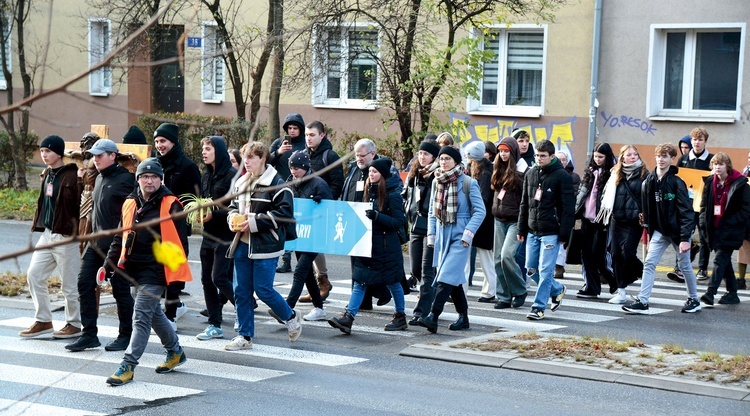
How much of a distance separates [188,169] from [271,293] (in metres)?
1.71

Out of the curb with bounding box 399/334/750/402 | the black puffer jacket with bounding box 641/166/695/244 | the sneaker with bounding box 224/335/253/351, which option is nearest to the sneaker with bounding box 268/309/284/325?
the sneaker with bounding box 224/335/253/351

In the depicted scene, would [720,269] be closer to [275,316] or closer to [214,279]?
[275,316]

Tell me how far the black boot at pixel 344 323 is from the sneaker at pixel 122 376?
8.43 ft

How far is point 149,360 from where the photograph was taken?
928 centimetres

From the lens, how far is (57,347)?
975 cm

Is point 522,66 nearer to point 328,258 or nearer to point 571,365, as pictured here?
point 328,258

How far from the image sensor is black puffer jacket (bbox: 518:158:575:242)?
37.4 ft

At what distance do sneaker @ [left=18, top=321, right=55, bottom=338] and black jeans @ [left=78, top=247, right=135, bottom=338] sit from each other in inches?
35.3

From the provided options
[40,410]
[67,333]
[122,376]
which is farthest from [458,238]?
[40,410]

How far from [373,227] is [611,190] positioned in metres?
3.31

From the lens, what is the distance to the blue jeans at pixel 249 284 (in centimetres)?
958

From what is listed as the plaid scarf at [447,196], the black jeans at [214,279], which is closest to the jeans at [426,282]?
the plaid scarf at [447,196]

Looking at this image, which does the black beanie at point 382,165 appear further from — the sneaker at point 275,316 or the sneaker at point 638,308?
the sneaker at point 638,308

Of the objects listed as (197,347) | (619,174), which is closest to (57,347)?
(197,347)
